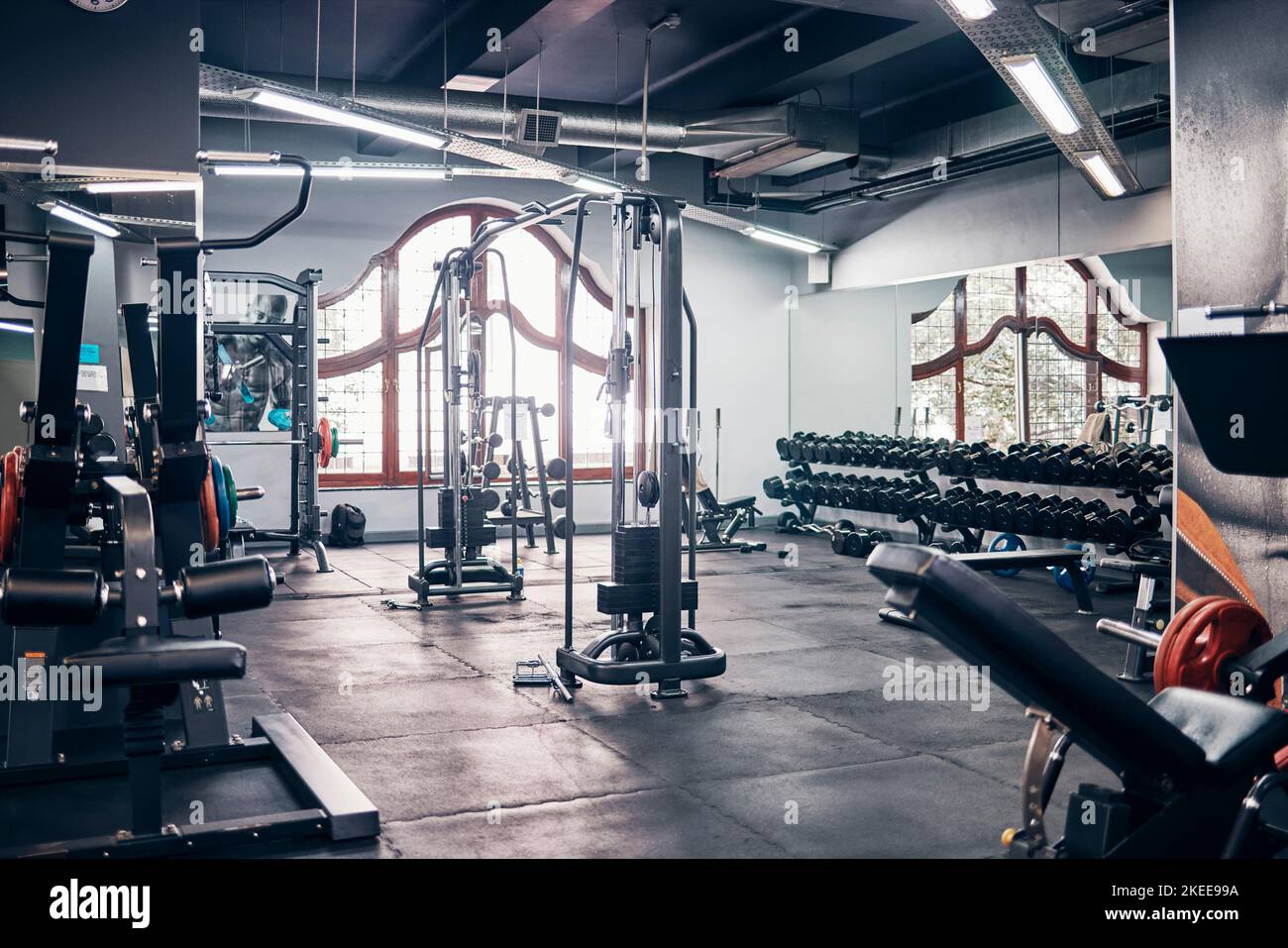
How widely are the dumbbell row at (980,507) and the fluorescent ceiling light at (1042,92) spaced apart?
2321 mm

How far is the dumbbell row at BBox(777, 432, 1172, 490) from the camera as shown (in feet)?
22.2

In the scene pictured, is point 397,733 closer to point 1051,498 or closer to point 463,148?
point 463,148

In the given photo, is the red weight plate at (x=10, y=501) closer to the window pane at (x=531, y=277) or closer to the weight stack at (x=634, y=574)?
the weight stack at (x=634, y=574)

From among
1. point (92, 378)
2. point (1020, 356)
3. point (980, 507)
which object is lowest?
point (980, 507)

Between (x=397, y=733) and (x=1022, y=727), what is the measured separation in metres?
2.14

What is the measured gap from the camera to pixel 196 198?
390cm

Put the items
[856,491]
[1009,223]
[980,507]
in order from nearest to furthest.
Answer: [980,507]
[1009,223]
[856,491]

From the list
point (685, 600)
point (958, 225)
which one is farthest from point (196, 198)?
point (958, 225)

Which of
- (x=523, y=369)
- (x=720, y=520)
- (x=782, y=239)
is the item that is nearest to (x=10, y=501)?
(x=523, y=369)

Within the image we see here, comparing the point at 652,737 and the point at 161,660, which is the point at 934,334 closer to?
the point at 652,737

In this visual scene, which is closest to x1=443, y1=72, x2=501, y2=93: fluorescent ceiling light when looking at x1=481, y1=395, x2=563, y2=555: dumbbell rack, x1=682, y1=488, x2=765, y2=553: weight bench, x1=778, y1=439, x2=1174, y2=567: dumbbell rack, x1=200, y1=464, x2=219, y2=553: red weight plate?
x1=481, y1=395, x2=563, y2=555: dumbbell rack

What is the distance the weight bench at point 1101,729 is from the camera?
211 centimetres

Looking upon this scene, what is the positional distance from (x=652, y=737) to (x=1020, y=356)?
5.81m

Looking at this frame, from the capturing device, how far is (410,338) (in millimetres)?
9742
